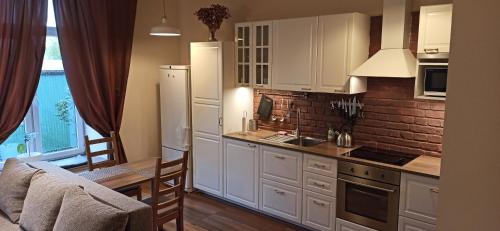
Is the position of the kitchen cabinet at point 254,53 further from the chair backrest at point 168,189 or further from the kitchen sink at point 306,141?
the chair backrest at point 168,189

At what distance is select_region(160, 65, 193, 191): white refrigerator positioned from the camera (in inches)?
183

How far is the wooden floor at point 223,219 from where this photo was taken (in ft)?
12.6

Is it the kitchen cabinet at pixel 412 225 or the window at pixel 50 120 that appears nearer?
the kitchen cabinet at pixel 412 225

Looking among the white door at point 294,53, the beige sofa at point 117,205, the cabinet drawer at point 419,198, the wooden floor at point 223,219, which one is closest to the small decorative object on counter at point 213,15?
the white door at point 294,53

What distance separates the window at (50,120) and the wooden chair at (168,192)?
188 centimetres

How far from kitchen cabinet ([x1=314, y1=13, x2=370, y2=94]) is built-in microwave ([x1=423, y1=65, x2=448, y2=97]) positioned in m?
0.68

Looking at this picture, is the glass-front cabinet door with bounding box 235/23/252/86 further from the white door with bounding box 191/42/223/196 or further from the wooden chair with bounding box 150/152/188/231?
the wooden chair with bounding box 150/152/188/231

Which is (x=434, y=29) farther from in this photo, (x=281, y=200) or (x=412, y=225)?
(x=281, y=200)

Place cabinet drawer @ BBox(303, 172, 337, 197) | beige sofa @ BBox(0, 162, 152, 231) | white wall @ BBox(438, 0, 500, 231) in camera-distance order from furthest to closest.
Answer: cabinet drawer @ BBox(303, 172, 337, 197), beige sofa @ BBox(0, 162, 152, 231), white wall @ BBox(438, 0, 500, 231)

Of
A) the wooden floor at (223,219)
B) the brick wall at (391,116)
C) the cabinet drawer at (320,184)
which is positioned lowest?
the wooden floor at (223,219)

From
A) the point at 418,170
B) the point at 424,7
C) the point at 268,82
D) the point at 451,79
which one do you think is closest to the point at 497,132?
the point at 451,79

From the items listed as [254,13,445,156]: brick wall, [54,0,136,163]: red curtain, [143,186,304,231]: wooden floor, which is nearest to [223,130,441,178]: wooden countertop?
[254,13,445,156]: brick wall

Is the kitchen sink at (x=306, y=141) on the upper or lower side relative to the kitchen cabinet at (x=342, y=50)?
lower

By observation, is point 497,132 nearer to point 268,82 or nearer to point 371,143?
point 371,143
